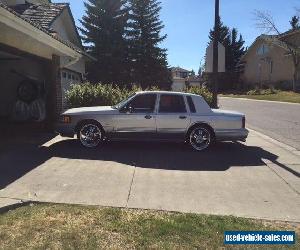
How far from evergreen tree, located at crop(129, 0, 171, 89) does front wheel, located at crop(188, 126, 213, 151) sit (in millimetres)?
33791

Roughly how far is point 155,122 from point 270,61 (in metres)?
51.8

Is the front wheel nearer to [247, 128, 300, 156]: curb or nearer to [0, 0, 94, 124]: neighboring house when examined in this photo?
[247, 128, 300, 156]: curb

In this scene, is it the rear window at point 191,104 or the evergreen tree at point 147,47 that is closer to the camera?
the rear window at point 191,104

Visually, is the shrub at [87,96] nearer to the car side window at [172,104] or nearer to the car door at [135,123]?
the car door at [135,123]

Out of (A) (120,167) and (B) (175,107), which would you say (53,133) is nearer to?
(B) (175,107)

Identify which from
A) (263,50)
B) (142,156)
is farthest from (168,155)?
(263,50)

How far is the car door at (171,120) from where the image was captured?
11.6 metres

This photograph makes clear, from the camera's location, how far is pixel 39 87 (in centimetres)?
1762

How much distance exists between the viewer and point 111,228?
5.56 meters

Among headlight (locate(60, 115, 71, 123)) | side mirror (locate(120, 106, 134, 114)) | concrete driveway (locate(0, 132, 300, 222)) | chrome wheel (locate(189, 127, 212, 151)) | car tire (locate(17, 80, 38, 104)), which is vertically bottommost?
concrete driveway (locate(0, 132, 300, 222))

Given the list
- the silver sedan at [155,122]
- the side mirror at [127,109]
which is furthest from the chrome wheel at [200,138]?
the side mirror at [127,109]

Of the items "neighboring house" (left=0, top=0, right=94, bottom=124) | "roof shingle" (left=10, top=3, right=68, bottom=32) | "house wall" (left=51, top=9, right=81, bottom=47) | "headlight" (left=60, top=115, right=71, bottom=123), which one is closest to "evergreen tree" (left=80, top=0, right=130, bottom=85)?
"house wall" (left=51, top=9, right=81, bottom=47)

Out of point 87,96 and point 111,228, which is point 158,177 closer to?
point 111,228

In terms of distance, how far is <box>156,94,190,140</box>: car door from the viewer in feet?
38.1
